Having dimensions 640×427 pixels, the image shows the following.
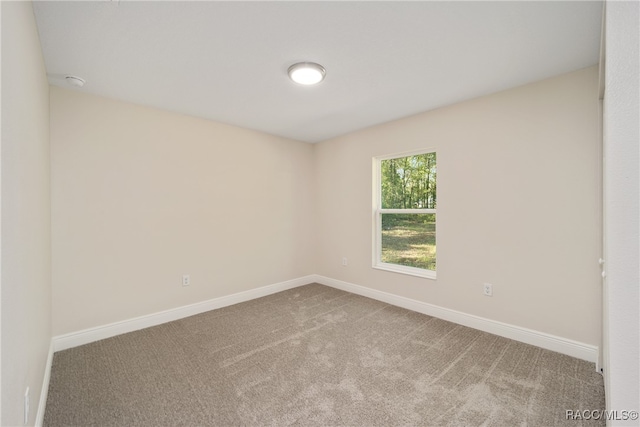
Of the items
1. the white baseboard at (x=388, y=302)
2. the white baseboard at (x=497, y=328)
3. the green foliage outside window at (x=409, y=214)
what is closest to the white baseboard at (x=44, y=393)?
the white baseboard at (x=388, y=302)

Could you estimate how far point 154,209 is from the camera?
2.93 meters

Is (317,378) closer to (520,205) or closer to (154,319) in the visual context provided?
(154,319)

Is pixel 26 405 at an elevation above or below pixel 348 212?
below

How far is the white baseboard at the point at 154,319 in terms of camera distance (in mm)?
2430

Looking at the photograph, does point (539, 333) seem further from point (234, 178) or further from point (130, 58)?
point (130, 58)

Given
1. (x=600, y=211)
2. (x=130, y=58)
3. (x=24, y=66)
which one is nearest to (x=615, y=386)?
(x=600, y=211)

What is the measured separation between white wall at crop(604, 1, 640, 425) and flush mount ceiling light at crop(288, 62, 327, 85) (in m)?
1.60

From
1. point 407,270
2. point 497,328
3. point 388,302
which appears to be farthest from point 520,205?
point 388,302

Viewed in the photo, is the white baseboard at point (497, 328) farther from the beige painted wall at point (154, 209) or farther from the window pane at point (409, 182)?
the beige painted wall at point (154, 209)

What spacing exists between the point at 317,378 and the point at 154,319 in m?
1.95

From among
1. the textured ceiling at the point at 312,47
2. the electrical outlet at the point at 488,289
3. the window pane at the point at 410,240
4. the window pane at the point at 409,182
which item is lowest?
the electrical outlet at the point at 488,289

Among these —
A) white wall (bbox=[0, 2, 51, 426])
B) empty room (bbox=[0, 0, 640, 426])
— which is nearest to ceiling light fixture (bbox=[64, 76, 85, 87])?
empty room (bbox=[0, 0, 640, 426])

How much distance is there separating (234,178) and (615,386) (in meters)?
3.52

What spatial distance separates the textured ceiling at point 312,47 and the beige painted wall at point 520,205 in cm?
28
